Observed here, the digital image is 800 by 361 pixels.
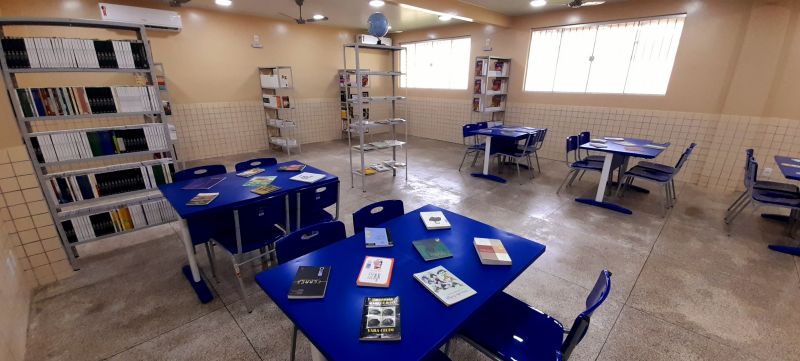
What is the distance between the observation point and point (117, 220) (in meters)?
2.94

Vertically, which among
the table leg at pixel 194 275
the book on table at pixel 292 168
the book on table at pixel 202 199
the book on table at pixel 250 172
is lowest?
the table leg at pixel 194 275

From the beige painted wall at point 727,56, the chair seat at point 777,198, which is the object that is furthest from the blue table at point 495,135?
the chair seat at point 777,198

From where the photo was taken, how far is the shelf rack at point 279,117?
6.62 metres

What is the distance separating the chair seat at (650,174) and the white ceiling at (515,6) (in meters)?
2.81

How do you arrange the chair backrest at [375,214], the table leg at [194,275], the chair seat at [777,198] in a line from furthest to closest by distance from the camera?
the chair seat at [777,198]
the table leg at [194,275]
the chair backrest at [375,214]

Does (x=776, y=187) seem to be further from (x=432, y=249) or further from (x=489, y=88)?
(x=489, y=88)

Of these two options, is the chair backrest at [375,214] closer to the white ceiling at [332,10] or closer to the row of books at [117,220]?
the row of books at [117,220]

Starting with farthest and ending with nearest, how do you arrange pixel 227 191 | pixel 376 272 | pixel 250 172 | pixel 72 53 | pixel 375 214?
1. pixel 250 172
2. pixel 72 53
3. pixel 227 191
4. pixel 375 214
5. pixel 376 272

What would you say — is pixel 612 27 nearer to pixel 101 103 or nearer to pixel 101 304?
pixel 101 103

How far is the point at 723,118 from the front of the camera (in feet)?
15.4

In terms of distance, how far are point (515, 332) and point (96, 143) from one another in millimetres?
3580

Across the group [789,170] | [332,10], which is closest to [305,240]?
[789,170]

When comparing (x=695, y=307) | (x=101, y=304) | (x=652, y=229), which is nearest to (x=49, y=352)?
(x=101, y=304)

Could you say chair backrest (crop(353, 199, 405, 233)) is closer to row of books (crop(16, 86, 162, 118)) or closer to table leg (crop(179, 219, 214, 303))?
table leg (crop(179, 219, 214, 303))
